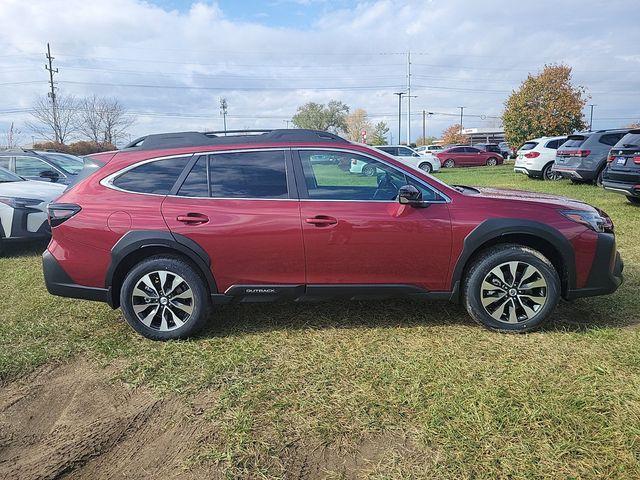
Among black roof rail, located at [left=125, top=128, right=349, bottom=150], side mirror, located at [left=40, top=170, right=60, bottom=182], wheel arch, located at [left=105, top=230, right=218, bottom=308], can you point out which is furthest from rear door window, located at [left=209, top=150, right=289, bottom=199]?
side mirror, located at [left=40, top=170, right=60, bottom=182]

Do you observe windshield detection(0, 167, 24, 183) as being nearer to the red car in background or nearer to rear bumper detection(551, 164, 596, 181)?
rear bumper detection(551, 164, 596, 181)

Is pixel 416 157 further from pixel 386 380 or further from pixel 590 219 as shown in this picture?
pixel 386 380

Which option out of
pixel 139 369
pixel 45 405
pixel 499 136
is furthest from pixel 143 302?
pixel 499 136

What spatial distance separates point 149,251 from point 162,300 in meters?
0.41

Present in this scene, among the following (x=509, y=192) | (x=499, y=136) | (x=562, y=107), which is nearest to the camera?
(x=509, y=192)

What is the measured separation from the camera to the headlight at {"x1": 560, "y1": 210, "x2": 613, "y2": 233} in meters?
3.76

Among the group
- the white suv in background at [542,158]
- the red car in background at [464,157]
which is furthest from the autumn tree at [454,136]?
the white suv in background at [542,158]

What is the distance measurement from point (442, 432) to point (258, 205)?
209 cm

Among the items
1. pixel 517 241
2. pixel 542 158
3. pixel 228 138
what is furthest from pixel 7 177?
pixel 542 158

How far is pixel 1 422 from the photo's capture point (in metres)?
2.82

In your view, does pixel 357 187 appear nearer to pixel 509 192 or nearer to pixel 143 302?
pixel 509 192

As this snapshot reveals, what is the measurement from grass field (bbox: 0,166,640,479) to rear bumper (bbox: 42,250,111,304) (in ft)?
1.27

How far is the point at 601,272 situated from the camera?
377cm

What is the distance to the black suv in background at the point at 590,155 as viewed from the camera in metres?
12.4
